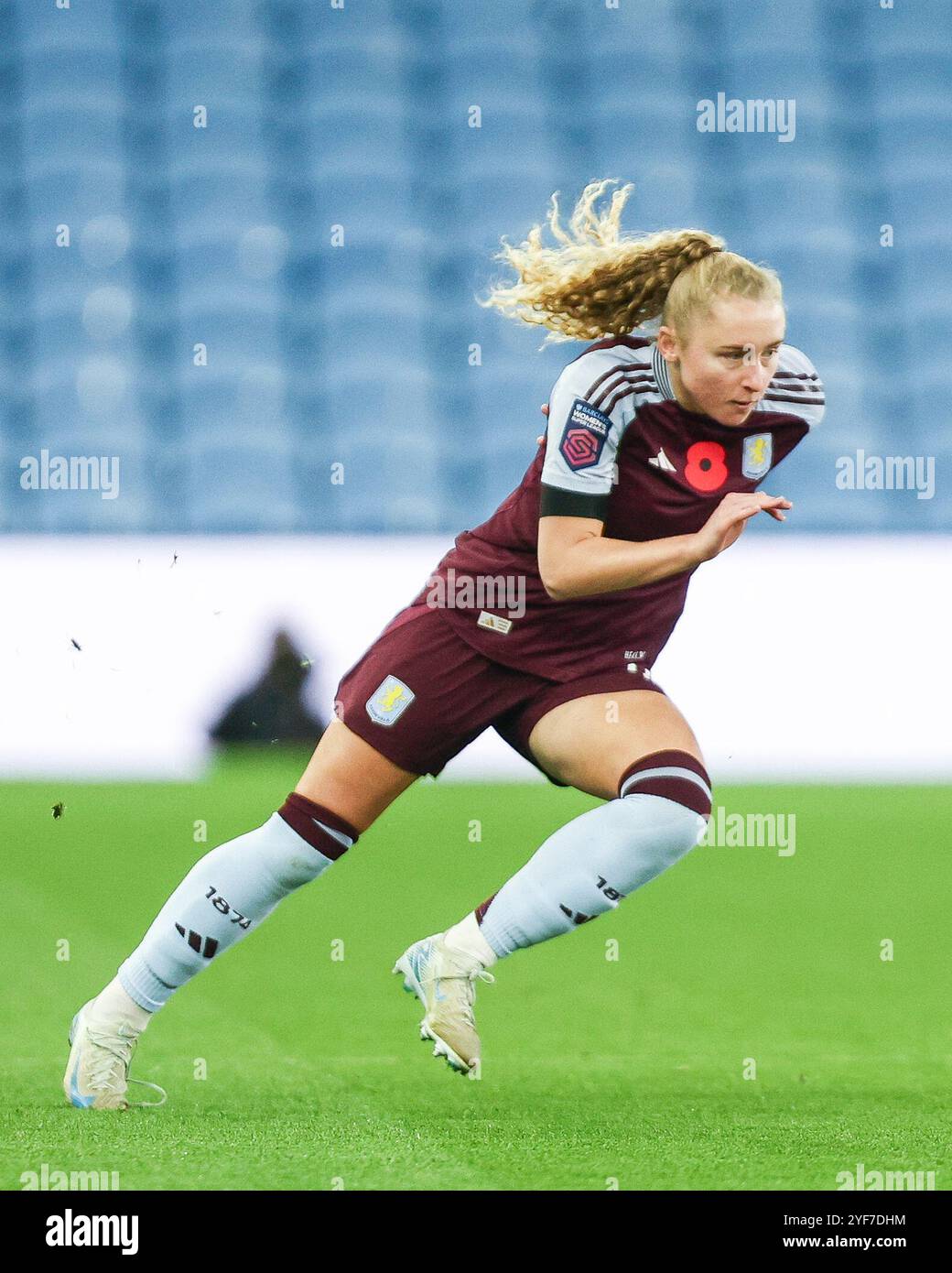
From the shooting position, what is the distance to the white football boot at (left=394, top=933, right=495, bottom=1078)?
2.88m

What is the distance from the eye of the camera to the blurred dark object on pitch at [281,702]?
8.05 metres

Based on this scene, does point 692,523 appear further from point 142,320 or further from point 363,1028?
point 142,320

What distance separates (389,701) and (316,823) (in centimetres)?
26

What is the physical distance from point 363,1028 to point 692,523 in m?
1.63

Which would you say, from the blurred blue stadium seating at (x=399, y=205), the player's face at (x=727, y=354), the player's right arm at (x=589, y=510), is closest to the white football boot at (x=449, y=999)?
the player's right arm at (x=589, y=510)

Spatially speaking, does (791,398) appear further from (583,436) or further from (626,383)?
(583,436)

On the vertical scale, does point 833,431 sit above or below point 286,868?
above

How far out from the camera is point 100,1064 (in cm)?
306

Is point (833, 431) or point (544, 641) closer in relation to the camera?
point (544, 641)

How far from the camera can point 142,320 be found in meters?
10.2

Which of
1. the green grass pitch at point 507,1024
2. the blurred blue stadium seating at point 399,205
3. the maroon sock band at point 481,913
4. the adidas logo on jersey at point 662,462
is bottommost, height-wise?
the green grass pitch at point 507,1024

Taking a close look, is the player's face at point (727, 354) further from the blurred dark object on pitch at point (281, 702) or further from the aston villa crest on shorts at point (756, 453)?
the blurred dark object on pitch at point (281, 702)

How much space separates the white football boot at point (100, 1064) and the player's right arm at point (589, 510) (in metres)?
1.17

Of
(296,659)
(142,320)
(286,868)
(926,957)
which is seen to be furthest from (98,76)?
(286,868)
